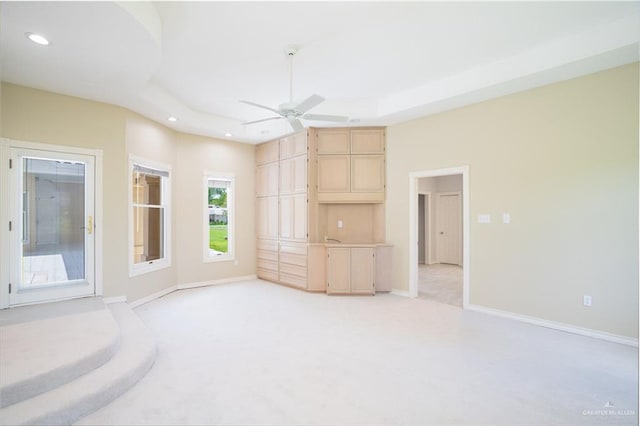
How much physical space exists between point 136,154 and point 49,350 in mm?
3076

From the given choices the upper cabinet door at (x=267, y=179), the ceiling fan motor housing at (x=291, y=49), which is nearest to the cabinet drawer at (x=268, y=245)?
the upper cabinet door at (x=267, y=179)

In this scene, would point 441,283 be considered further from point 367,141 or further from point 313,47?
point 313,47

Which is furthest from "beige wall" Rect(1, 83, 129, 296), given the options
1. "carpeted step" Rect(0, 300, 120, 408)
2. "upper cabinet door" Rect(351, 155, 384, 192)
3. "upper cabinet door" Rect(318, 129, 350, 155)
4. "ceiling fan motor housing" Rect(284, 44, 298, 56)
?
"upper cabinet door" Rect(351, 155, 384, 192)

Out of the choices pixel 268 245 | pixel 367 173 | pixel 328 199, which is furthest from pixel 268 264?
pixel 367 173

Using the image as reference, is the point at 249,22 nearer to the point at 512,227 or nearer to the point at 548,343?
the point at 512,227

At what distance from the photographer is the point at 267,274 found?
6.68m

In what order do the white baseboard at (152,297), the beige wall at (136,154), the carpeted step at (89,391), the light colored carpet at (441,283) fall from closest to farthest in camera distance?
1. the carpeted step at (89,391)
2. the beige wall at (136,154)
3. the white baseboard at (152,297)
4. the light colored carpet at (441,283)

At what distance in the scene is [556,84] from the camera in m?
3.86

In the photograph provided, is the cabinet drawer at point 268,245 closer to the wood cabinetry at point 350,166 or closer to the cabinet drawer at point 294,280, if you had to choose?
the cabinet drawer at point 294,280

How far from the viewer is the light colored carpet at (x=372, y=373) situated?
2.22 metres

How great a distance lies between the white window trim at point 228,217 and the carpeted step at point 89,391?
3122 mm

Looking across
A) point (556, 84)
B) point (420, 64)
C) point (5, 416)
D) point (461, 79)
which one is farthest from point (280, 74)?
point (5, 416)

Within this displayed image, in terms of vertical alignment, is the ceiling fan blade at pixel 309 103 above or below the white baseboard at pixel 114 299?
above

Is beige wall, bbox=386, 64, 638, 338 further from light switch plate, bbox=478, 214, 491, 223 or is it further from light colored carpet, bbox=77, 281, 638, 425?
light colored carpet, bbox=77, 281, 638, 425
